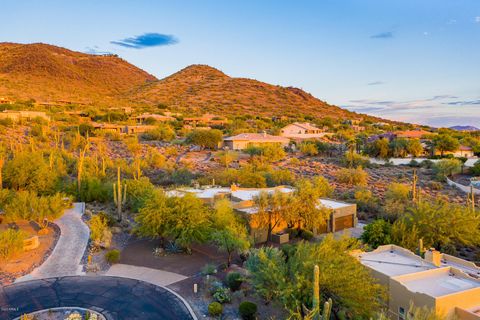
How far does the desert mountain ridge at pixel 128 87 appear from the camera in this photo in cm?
10119

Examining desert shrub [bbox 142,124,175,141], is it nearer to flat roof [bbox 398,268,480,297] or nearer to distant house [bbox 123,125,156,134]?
distant house [bbox 123,125,156,134]

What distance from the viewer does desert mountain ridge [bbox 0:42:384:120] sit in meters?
101

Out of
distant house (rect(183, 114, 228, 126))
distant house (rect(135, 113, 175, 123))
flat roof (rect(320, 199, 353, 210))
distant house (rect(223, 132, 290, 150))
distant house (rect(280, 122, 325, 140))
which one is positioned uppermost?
distant house (rect(135, 113, 175, 123))

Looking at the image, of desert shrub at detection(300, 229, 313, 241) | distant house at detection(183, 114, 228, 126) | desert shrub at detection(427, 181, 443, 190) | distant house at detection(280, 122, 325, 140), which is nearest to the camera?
desert shrub at detection(300, 229, 313, 241)

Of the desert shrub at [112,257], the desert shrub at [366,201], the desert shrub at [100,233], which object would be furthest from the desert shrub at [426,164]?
the desert shrub at [112,257]

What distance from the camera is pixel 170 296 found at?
57.4ft

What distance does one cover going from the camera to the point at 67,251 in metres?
22.2

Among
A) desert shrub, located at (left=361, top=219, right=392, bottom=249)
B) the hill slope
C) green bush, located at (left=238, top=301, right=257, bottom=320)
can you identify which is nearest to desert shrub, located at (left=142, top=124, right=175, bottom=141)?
the hill slope

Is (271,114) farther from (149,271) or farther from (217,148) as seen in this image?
(149,271)

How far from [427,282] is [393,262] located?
2.35 m

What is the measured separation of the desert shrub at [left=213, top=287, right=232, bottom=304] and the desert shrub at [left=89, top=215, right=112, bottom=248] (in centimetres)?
884

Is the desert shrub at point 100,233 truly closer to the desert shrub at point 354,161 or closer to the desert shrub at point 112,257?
the desert shrub at point 112,257

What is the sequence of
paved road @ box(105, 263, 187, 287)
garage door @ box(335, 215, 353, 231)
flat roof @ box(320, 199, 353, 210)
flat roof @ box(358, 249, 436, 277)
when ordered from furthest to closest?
1. flat roof @ box(320, 199, 353, 210)
2. garage door @ box(335, 215, 353, 231)
3. paved road @ box(105, 263, 187, 287)
4. flat roof @ box(358, 249, 436, 277)

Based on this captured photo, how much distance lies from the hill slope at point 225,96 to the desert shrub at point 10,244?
82.4m
